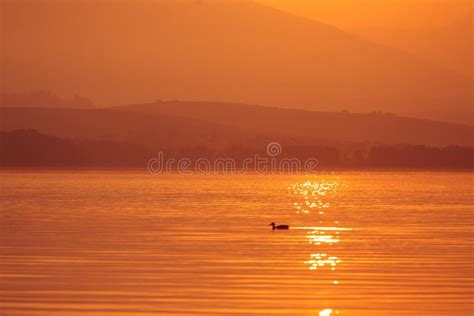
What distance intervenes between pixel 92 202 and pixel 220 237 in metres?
20.9

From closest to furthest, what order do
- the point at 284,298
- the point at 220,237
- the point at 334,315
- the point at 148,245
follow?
1. the point at 334,315
2. the point at 284,298
3. the point at 148,245
4. the point at 220,237

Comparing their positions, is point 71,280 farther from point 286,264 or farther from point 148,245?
point 148,245

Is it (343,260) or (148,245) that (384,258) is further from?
(148,245)

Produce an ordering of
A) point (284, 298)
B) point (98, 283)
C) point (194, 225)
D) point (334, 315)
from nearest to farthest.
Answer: point (334, 315), point (284, 298), point (98, 283), point (194, 225)

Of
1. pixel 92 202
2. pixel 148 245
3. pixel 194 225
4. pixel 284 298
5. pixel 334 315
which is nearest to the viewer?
pixel 334 315

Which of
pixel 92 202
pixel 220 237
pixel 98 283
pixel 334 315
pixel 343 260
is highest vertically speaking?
pixel 92 202

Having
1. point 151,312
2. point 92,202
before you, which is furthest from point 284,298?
point 92,202

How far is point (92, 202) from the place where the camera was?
48250mm

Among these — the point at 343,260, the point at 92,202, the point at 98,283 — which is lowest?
the point at 98,283

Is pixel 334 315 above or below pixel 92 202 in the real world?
below

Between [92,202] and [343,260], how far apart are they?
88.9ft

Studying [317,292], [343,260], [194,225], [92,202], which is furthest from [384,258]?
[92,202]

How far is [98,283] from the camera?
18734 millimetres

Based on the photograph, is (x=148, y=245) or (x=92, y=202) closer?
(x=148, y=245)
